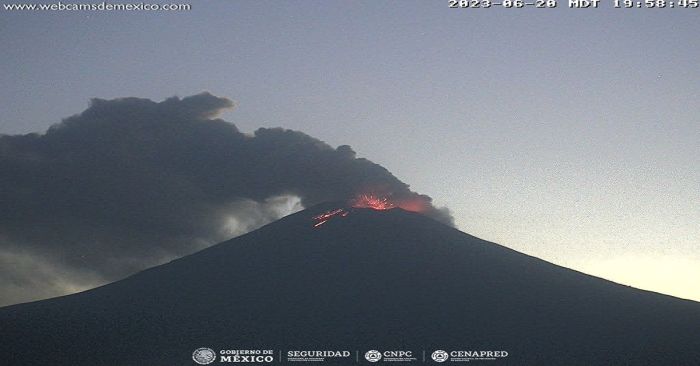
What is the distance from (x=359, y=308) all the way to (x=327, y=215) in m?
37.3

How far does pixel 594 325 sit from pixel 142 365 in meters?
59.4

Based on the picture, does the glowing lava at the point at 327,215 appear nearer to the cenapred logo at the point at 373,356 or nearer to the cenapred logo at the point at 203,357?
the cenapred logo at the point at 373,356

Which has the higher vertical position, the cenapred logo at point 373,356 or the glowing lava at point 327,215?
the glowing lava at point 327,215

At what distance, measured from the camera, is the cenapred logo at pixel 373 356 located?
3167 inches

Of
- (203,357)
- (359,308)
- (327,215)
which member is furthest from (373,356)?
(327,215)

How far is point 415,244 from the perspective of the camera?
123312 mm

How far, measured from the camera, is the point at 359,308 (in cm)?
10088

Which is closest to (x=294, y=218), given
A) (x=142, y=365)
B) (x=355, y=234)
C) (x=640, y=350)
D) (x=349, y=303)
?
(x=355, y=234)

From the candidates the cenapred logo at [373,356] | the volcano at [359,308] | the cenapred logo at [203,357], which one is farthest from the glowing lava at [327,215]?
the cenapred logo at [203,357]

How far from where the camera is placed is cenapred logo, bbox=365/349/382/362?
264 feet

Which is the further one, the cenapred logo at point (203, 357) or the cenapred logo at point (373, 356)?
the cenapred logo at point (373, 356)

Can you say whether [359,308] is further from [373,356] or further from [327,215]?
[327,215]

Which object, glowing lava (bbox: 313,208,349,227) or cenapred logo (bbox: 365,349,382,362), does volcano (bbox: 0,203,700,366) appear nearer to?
cenapred logo (bbox: 365,349,382,362)

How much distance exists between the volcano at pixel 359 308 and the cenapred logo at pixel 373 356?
342 centimetres
